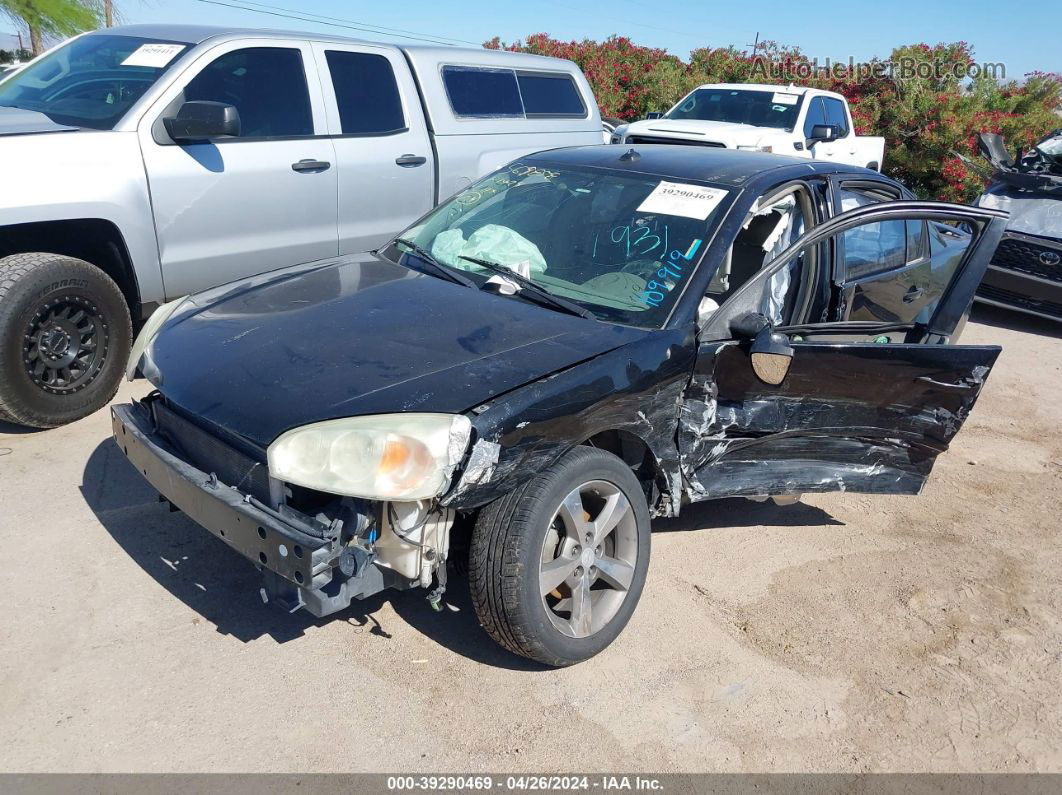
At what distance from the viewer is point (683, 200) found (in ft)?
12.1

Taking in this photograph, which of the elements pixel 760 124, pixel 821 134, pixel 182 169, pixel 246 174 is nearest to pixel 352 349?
pixel 182 169

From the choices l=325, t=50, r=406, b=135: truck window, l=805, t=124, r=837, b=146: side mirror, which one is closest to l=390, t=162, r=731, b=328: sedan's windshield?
l=325, t=50, r=406, b=135: truck window

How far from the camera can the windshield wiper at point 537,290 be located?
3.33 m

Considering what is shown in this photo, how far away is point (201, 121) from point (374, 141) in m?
1.43

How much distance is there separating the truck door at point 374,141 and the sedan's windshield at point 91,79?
3.33 feet

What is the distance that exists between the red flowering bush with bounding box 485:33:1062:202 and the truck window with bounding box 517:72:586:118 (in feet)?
25.0

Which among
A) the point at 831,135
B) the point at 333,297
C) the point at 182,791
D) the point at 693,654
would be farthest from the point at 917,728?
the point at 831,135

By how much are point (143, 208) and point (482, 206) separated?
1937mm

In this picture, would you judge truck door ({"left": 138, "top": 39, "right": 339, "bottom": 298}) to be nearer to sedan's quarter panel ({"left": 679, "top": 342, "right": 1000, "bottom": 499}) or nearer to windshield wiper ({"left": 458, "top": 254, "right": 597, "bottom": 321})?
windshield wiper ({"left": 458, "top": 254, "right": 597, "bottom": 321})

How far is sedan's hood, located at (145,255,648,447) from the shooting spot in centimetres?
271

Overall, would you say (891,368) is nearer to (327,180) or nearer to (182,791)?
(182,791)

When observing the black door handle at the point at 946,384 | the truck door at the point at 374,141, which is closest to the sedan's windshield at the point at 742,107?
the truck door at the point at 374,141

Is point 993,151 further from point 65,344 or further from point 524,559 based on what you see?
point 65,344

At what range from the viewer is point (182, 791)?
2441mm
